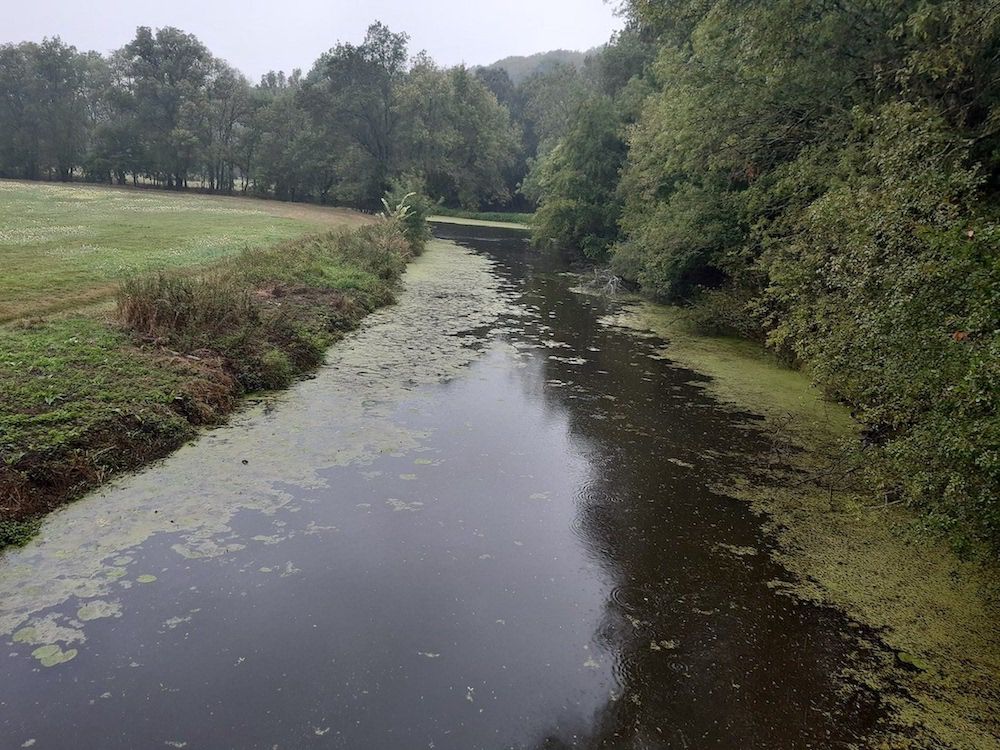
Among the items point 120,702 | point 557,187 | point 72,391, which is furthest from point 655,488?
point 557,187

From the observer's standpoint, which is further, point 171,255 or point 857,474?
point 171,255

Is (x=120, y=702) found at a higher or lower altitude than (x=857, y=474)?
lower

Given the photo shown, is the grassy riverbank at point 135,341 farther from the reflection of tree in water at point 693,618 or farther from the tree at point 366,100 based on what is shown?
the tree at point 366,100

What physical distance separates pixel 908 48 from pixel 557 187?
18465 millimetres

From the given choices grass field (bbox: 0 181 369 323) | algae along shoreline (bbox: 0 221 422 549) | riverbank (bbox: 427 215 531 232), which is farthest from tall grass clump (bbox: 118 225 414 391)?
riverbank (bbox: 427 215 531 232)

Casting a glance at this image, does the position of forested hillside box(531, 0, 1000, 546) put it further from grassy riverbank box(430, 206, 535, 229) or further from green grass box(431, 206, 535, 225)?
green grass box(431, 206, 535, 225)

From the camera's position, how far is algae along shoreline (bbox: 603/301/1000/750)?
12.1ft

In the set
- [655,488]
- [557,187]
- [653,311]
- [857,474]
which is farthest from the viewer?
[557,187]

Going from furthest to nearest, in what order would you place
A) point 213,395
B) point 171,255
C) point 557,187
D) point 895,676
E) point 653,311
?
point 557,187, point 653,311, point 171,255, point 213,395, point 895,676

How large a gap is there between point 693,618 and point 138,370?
21.5ft

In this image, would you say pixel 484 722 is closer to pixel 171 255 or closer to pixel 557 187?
pixel 171 255

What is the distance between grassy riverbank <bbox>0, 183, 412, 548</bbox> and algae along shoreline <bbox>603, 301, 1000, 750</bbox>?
6.21 meters

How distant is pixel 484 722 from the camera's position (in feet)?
11.5

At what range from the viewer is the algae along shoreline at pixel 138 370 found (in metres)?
5.41
